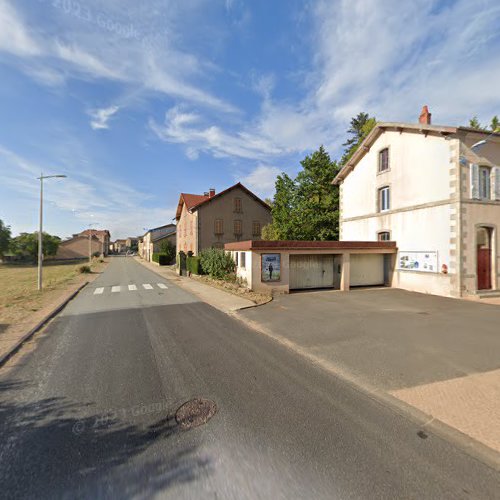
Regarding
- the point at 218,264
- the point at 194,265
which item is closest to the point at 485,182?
the point at 218,264

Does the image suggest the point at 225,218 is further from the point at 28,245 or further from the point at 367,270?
the point at 28,245

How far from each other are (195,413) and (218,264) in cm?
1469

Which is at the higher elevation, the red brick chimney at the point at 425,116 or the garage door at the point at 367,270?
the red brick chimney at the point at 425,116

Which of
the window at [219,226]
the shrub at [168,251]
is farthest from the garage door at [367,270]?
the shrub at [168,251]

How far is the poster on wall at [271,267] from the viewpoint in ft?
45.0

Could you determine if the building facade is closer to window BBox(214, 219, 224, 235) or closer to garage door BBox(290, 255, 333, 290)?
garage door BBox(290, 255, 333, 290)

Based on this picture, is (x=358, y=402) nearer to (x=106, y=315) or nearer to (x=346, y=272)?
(x=106, y=315)

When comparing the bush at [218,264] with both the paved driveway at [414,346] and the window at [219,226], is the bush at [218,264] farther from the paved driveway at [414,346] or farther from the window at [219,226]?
the window at [219,226]

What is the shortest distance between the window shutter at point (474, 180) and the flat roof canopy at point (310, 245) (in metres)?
4.48

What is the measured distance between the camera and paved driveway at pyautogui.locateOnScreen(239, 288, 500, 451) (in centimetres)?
395

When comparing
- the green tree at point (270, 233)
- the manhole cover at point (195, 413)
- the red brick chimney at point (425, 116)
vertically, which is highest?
the red brick chimney at point (425, 116)

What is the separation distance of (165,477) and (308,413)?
1.99 metres

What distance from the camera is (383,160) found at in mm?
17328

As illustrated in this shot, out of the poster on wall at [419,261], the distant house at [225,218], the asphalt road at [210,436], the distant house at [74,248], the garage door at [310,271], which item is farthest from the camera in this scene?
the distant house at [74,248]
